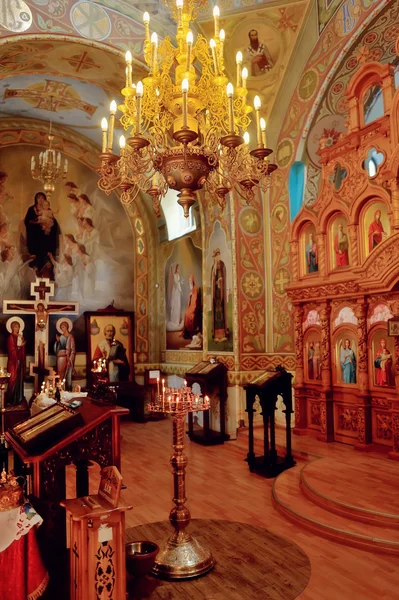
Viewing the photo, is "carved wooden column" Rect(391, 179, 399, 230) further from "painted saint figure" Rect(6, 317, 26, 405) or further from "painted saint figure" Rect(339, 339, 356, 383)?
"painted saint figure" Rect(6, 317, 26, 405)

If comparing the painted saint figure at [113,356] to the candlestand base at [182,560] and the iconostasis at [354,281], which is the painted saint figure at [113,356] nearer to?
the iconostasis at [354,281]

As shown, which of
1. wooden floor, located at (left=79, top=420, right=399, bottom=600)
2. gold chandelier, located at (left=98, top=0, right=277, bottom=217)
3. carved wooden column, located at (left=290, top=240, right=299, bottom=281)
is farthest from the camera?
carved wooden column, located at (left=290, top=240, right=299, bottom=281)

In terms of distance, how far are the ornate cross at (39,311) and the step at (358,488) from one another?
25.5 feet

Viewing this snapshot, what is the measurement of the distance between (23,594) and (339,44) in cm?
918

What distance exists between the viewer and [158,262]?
14.6m

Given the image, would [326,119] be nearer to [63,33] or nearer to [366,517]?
[63,33]

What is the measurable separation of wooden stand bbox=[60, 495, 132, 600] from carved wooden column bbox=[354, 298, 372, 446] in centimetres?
553

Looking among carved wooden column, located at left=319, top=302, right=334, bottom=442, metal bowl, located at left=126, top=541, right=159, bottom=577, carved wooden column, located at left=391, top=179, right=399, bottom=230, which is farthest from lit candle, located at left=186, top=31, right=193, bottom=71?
carved wooden column, located at left=319, top=302, right=334, bottom=442

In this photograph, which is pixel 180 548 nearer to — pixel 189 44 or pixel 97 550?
pixel 97 550

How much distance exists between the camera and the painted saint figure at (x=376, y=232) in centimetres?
796

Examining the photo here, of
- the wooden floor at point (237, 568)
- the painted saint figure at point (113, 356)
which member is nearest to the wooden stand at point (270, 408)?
the wooden floor at point (237, 568)

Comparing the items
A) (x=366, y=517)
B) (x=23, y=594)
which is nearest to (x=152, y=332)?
(x=366, y=517)

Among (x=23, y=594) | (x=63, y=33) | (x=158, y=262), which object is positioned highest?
(x=63, y=33)

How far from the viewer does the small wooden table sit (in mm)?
3803
